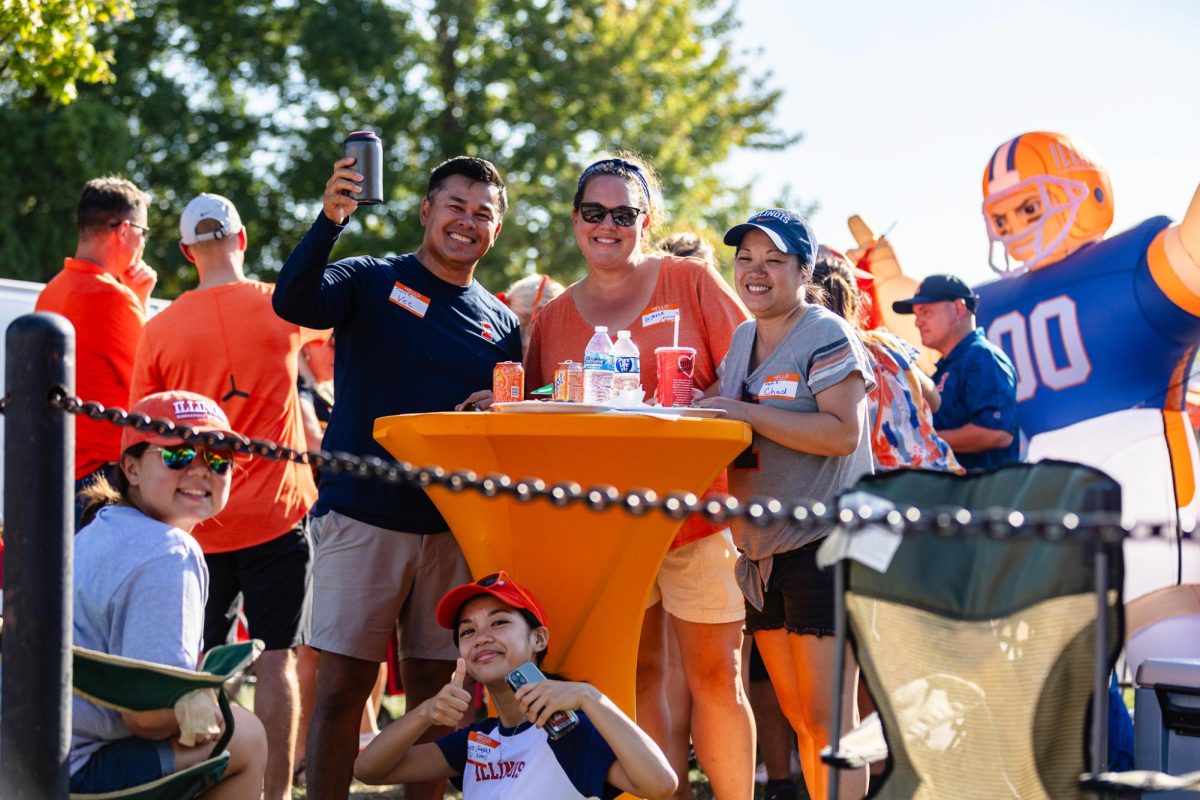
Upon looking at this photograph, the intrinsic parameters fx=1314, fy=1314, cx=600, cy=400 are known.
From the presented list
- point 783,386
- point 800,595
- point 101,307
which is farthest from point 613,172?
point 101,307

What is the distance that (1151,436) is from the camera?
623cm

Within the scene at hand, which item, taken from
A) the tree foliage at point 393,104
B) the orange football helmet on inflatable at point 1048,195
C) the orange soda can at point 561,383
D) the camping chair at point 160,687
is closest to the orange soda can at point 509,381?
the orange soda can at point 561,383

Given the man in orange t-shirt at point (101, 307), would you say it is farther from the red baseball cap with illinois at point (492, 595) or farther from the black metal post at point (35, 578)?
Answer: the black metal post at point (35, 578)

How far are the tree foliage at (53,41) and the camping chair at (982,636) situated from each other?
616 centimetres

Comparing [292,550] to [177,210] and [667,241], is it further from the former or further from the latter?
[177,210]

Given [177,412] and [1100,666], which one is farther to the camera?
[177,412]

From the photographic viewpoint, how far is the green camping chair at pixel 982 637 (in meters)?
2.42

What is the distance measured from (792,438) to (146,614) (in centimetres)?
170

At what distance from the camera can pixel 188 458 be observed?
10.2 ft

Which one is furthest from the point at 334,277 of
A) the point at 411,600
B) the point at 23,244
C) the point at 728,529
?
the point at 23,244

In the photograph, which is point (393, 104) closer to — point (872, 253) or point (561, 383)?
point (872, 253)

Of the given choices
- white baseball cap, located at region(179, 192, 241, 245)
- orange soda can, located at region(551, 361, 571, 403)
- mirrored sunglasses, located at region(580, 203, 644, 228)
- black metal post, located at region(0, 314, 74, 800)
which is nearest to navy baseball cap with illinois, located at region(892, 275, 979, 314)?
mirrored sunglasses, located at region(580, 203, 644, 228)

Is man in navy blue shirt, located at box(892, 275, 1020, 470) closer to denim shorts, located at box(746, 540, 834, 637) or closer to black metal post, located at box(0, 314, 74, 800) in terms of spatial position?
denim shorts, located at box(746, 540, 834, 637)

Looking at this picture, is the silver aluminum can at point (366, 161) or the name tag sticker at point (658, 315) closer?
the silver aluminum can at point (366, 161)
